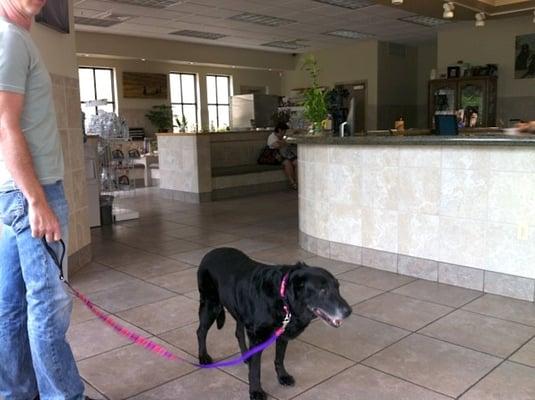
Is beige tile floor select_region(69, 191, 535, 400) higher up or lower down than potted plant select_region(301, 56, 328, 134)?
lower down

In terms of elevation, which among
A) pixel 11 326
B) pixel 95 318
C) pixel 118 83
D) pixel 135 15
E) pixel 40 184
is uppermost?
pixel 135 15

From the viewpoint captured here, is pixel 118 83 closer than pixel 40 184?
No

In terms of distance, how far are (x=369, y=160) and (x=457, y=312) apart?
1.38m

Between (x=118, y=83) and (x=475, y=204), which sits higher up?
(x=118, y=83)

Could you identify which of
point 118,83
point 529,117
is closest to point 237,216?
point 529,117

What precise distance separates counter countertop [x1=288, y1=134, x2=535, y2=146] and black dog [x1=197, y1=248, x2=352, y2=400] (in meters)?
1.80

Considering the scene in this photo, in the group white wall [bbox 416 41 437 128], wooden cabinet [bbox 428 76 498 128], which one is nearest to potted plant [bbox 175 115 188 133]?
wooden cabinet [bbox 428 76 498 128]

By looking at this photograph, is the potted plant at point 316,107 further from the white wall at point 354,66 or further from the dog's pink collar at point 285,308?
the white wall at point 354,66

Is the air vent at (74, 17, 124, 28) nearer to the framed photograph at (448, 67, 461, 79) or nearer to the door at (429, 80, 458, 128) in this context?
the door at (429, 80, 458, 128)

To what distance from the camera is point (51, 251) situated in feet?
5.63

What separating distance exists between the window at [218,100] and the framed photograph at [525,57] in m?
8.33

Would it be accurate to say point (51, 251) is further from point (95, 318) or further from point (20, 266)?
point (95, 318)

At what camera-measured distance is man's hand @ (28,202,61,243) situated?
1634mm

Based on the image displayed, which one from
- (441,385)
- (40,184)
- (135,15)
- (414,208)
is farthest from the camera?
(135,15)
